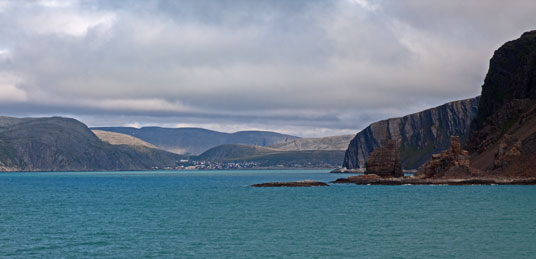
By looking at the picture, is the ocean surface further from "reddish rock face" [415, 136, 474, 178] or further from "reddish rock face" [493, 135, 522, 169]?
"reddish rock face" [415, 136, 474, 178]

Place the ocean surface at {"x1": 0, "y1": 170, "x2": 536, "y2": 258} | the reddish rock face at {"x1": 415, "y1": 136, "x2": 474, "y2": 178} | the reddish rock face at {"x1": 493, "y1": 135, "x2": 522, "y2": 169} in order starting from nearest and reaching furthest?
the ocean surface at {"x1": 0, "y1": 170, "x2": 536, "y2": 258} < the reddish rock face at {"x1": 493, "y1": 135, "x2": 522, "y2": 169} < the reddish rock face at {"x1": 415, "y1": 136, "x2": 474, "y2": 178}

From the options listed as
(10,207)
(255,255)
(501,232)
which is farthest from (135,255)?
(10,207)

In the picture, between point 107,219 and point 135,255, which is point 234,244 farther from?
point 107,219

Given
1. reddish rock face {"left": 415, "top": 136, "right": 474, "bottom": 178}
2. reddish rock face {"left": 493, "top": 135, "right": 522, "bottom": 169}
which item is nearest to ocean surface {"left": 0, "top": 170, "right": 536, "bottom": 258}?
reddish rock face {"left": 493, "top": 135, "right": 522, "bottom": 169}

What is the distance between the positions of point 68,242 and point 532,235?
51225mm

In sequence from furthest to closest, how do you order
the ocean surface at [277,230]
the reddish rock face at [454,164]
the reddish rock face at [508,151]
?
the reddish rock face at [454,164] → the reddish rock face at [508,151] → the ocean surface at [277,230]

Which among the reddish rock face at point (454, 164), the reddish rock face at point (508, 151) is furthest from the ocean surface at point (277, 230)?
the reddish rock face at point (454, 164)

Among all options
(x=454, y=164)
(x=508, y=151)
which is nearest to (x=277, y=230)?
(x=454, y=164)

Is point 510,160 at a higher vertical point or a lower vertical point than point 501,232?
higher

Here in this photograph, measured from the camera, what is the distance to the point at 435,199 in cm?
12294

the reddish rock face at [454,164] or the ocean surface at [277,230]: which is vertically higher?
the reddish rock face at [454,164]

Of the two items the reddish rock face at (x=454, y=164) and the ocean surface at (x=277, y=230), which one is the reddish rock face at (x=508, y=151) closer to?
the reddish rock face at (x=454, y=164)

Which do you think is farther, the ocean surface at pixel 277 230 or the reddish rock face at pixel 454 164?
the reddish rock face at pixel 454 164

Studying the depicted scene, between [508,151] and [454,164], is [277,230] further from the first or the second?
[508,151]
